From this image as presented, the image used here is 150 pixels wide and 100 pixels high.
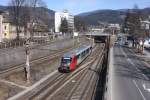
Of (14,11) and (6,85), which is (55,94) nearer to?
(6,85)

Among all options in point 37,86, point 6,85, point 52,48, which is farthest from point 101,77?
point 52,48

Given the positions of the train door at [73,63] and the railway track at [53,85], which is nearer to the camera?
the railway track at [53,85]

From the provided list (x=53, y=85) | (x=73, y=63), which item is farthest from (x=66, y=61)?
(x=53, y=85)

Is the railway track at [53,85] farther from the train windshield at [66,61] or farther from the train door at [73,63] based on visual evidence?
the train windshield at [66,61]

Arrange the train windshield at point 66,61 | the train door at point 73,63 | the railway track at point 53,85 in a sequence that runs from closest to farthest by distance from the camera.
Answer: the railway track at point 53,85 < the train windshield at point 66,61 < the train door at point 73,63

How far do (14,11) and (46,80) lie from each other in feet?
182

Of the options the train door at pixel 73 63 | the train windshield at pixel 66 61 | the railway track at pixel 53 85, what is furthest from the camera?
the train door at pixel 73 63

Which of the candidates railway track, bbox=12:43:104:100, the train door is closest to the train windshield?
the train door

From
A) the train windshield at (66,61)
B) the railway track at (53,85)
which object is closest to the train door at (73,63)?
the train windshield at (66,61)

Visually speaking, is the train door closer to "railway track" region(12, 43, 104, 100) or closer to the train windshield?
the train windshield

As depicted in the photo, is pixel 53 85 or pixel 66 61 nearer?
pixel 53 85

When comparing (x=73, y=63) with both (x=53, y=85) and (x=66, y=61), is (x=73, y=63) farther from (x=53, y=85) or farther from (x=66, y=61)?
(x=53, y=85)

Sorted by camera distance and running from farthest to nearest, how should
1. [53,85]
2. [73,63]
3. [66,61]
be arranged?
[73,63], [66,61], [53,85]

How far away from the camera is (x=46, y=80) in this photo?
47844 millimetres
